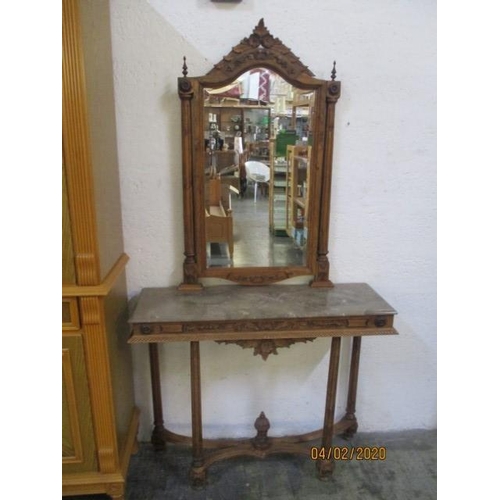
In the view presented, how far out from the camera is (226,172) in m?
1.62

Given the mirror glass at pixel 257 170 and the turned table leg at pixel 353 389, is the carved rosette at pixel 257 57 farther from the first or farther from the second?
the turned table leg at pixel 353 389

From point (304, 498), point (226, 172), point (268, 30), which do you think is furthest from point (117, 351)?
point (268, 30)

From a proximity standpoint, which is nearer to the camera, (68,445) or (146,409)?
(68,445)

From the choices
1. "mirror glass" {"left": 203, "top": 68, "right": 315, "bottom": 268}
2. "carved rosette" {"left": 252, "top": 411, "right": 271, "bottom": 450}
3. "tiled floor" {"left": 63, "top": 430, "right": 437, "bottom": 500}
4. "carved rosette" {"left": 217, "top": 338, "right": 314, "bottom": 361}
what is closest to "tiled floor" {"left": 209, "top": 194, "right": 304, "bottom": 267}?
"mirror glass" {"left": 203, "top": 68, "right": 315, "bottom": 268}

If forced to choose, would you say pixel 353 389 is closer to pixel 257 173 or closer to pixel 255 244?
pixel 255 244

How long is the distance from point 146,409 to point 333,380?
92cm

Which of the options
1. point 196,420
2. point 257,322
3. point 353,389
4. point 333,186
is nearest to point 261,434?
point 196,420

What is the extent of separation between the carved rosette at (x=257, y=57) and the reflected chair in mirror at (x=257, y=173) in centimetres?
35

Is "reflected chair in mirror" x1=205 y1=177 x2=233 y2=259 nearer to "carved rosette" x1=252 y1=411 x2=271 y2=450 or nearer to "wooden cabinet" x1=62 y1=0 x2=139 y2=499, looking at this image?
"wooden cabinet" x1=62 y1=0 x2=139 y2=499

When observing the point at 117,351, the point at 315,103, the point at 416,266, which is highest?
the point at 315,103

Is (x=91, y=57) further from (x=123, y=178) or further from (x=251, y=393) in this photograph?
(x=251, y=393)

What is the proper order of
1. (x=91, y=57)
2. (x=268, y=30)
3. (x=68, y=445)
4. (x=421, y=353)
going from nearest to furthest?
1. (x=91, y=57)
2. (x=68, y=445)
3. (x=268, y=30)
4. (x=421, y=353)

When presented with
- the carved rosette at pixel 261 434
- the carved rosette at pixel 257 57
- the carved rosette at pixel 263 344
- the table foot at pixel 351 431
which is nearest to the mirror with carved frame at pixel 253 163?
the carved rosette at pixel 257 57

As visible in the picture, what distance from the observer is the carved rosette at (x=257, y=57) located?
153cm
